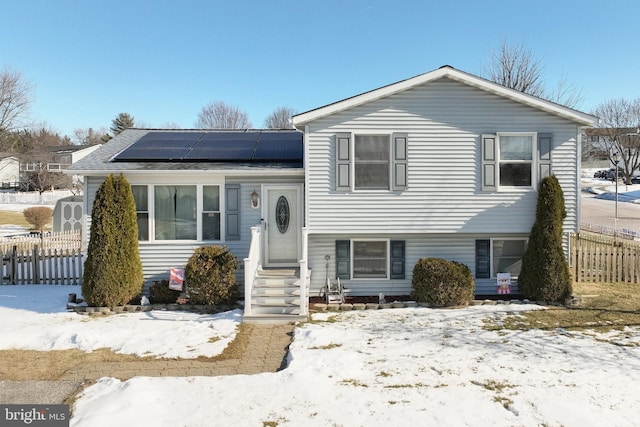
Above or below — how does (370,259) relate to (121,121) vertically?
below

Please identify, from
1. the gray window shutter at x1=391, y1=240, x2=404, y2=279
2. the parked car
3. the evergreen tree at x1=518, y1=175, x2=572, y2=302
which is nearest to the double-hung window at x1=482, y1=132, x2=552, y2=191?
the evergreen tree at x1=518, y1=175, x2=572, y2=302

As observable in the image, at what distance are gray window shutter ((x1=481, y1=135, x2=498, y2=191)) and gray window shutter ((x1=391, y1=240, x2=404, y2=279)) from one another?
2627mm

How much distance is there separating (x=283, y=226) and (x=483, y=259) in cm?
552

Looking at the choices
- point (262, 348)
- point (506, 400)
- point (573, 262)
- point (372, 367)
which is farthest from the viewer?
point (573, 262)

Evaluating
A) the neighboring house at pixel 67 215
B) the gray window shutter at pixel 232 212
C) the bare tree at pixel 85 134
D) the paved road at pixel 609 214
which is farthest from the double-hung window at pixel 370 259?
the bare tree at pixel 85 134

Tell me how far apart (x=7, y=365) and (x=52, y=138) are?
7183 cm

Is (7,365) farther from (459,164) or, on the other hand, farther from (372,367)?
(459,164)

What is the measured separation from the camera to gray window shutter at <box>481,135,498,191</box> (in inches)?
396

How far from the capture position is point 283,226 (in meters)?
10.7

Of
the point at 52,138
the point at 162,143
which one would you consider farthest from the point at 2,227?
the point at 52,138

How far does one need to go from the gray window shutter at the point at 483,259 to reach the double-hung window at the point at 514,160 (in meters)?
1.65

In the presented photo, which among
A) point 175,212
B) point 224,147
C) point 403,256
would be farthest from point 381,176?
point 175,212

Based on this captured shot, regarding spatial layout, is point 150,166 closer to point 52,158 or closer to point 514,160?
point 514,160

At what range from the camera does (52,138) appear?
65.2 m
